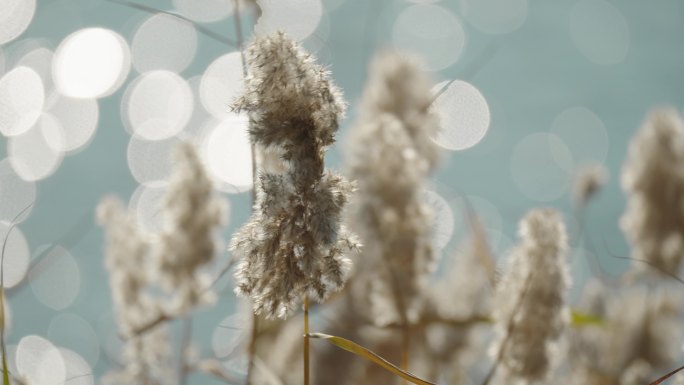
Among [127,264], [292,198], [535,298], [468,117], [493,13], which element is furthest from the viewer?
[493,13]

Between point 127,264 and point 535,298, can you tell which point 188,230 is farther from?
point 535,298

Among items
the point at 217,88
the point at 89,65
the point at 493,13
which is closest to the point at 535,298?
the point at 217,88

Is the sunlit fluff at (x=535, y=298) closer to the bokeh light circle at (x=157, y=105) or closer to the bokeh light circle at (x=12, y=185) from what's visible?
the bokeh light circle at (x=12, y=185)

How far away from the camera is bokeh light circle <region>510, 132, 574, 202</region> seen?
16386mm

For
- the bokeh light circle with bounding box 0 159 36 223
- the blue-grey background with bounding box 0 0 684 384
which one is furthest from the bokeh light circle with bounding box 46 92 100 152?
the bokeh light circle with bounding box 0 159 36 223

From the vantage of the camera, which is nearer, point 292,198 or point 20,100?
point 292,198

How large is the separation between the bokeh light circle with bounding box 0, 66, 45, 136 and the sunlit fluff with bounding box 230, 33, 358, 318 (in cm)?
1608

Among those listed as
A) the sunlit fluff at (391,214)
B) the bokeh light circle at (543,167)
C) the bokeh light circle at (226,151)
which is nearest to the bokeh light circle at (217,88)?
the bokeh light circle at (226,151)

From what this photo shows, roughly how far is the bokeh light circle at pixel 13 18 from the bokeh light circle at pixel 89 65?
1.10 m

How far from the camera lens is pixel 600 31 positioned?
22.9 metres

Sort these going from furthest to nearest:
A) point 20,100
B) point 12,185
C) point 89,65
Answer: point 89,65
point 20,100
point 12,185

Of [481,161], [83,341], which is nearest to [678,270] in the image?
[83,341]

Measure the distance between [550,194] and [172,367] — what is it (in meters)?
14.0

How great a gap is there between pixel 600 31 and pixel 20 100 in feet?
49.3
